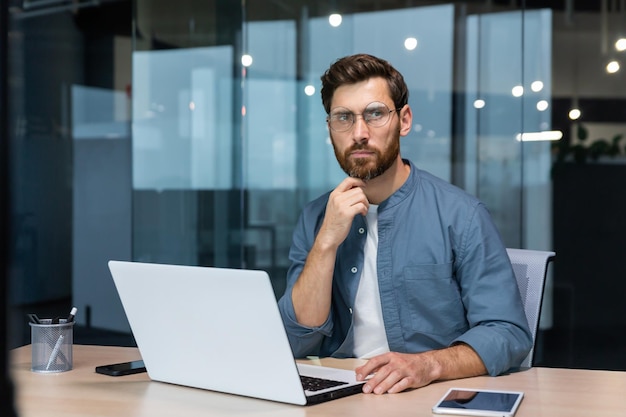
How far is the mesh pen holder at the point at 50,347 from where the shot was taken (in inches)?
64.0

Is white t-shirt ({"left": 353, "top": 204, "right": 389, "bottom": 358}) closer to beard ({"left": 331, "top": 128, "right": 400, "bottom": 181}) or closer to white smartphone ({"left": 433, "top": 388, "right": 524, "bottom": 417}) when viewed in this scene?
beard ({"left": 331, "top": 128, "right": 400, "bottom": 181})

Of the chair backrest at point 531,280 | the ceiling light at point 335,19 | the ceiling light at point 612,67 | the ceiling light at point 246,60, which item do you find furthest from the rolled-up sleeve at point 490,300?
the ceiling light at point 246,60

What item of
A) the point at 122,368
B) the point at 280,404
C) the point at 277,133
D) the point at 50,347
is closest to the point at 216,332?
the point at 280,404

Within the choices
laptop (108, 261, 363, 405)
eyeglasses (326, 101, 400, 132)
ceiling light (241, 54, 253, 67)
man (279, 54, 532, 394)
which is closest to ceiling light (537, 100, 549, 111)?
ceiling light (241, 54, 253, 67)

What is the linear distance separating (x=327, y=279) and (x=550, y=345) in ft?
9.12

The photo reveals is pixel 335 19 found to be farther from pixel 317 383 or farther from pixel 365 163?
pixel 317 383

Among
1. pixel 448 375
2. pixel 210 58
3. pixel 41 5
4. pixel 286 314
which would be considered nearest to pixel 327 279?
pixel 286 314

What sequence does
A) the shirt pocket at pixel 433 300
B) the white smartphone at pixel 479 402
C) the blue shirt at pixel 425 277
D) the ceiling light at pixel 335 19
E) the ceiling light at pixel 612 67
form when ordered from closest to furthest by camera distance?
1. the white smartphone at pixel 479 402
2. the blue shirt at pixel 425 277
3. the shirt pocket at pixel 433 300
4. the ceiling light at pixel 612 67
5. the ceiling light at pixel 335 19

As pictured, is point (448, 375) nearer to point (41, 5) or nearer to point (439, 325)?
point (439, 325)

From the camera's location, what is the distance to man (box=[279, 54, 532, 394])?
5.85ft

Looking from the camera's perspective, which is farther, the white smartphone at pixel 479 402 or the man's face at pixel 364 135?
the man's face at pixel 364 135

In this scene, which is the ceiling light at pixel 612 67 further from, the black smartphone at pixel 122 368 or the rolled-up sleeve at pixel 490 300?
the black smartphone at pixel 122 368

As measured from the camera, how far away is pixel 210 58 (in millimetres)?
4508

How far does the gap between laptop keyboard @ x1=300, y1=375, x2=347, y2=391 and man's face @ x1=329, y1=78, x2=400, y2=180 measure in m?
0.60
